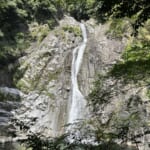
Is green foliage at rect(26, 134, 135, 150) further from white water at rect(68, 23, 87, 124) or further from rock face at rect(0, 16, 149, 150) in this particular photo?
rock face at rect(0, 16, 149, 150)

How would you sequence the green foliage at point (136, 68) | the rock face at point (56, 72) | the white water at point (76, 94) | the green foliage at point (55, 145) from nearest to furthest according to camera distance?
the green foliage at point (55, 145) → the green foliage at point (136, 68) → the white water at point (76, 94) → the rock face at point (56, 72)

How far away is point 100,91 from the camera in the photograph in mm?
6145

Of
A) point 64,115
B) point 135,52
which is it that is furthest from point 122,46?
point 135,52

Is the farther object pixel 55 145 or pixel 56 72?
pixel 56 72

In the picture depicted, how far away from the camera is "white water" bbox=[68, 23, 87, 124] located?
1979cm

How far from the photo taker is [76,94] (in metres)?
20.5

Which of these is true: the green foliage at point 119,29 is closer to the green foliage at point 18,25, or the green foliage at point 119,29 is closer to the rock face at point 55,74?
the rock face at point 55,74

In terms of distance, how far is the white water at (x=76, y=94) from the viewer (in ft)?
64.9

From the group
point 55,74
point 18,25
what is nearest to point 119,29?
point 55,74

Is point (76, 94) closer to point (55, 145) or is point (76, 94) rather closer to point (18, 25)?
point (18, 25)

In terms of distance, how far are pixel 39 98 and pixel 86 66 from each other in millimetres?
3437

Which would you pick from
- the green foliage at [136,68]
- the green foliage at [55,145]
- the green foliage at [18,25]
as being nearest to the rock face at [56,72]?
the green foliage at [18,25]

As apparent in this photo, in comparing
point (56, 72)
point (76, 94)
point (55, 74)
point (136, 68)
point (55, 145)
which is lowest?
point (55, 145)

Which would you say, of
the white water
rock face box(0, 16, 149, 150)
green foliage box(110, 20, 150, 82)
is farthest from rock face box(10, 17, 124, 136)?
green foliage box(110, 20, 150, 82)
